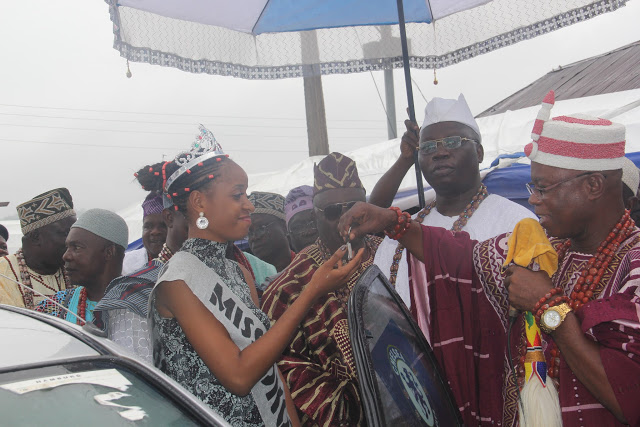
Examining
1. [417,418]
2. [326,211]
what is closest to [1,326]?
[417,418]

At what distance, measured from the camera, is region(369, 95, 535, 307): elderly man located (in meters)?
3.14

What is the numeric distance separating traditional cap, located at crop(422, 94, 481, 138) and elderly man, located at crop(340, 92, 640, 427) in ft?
2.85

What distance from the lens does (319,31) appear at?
14.0ft

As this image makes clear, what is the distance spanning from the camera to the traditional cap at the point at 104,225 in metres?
3.52

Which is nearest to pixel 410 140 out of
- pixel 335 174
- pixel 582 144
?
pixel 335 174

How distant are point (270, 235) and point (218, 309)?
2452mm

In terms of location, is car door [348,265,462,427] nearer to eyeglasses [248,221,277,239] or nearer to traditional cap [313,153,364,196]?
traditional cap [313,153,364,196]

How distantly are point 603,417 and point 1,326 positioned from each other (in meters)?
1.92

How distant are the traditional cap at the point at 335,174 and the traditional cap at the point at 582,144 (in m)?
1.21

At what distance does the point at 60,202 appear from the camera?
414cm

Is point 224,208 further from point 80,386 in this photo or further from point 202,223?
point 80,386

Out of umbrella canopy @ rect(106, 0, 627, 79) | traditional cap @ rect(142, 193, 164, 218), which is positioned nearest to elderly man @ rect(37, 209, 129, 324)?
traditional cap @ rect(142, 193, 164, 218)

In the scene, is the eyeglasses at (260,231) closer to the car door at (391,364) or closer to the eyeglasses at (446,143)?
the eyeglasses at (446,143)

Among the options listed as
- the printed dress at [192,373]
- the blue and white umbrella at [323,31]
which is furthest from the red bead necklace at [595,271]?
the blue and white umbrella at [323,31]
